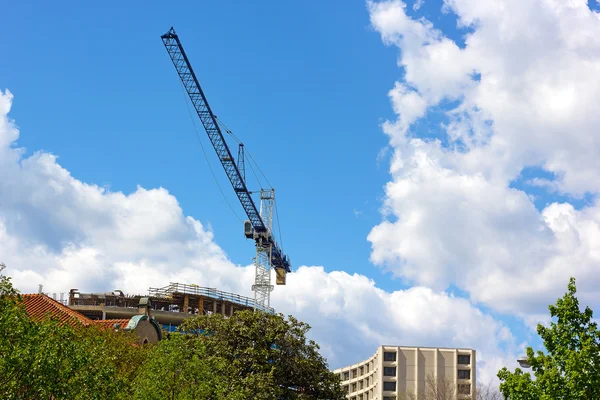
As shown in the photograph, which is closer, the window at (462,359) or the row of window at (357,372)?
the window at (462,359)

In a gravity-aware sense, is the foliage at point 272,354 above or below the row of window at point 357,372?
below

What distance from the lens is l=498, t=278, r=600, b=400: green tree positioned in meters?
28.4

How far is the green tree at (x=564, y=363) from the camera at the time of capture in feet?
93.2

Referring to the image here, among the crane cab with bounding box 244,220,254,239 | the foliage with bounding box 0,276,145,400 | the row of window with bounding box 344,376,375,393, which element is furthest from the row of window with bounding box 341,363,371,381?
the foliage with bounding box 0,276,145,400

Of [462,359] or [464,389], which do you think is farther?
[462,359]

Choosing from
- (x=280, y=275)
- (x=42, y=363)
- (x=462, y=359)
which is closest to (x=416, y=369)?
(x=462, y=359)

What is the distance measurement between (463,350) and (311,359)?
98.2m

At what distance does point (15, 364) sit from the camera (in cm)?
2361

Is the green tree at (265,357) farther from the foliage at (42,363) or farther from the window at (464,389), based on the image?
the window at (464,389)

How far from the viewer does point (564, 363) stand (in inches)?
1171

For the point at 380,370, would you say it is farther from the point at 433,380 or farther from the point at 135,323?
the point at 135,323

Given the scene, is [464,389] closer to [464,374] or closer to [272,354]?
[464,374]

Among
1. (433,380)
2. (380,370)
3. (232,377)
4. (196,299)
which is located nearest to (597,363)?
(232,377)

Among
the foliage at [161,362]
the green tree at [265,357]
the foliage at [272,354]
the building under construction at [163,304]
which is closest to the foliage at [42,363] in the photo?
the foliage at [161,362]
